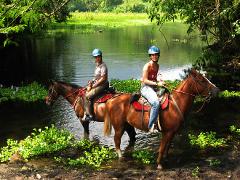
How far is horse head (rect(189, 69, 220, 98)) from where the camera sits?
12.1 meters

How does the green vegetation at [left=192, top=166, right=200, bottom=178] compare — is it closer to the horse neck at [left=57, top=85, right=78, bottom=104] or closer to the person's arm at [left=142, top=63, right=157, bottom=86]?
the person's arm at [left=142, top=63, right=157, bottom=86]

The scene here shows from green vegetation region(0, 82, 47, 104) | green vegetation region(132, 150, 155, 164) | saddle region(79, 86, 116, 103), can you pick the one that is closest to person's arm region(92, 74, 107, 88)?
saddle region(79, 86, 116, 103)

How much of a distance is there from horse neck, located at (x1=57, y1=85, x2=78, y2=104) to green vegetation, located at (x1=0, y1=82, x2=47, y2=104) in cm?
694

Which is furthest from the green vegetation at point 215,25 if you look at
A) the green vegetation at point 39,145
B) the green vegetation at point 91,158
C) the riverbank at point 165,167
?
the green vegetation at point 39,145

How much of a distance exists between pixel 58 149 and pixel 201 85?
5.64 m

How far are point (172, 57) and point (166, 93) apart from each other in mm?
35239

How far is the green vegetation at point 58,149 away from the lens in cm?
1301

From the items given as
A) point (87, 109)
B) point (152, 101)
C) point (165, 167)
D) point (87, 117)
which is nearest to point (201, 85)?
point (152, 101)

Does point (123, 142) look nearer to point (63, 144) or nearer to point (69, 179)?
point (63, 144)

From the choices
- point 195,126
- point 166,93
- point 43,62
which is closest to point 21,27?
point 166,93

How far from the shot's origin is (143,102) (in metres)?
12.6

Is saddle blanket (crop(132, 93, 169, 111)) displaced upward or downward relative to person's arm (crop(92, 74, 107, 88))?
downward

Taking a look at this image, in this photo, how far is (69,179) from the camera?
11422 mm

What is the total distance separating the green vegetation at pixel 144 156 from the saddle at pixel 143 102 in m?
1.68
